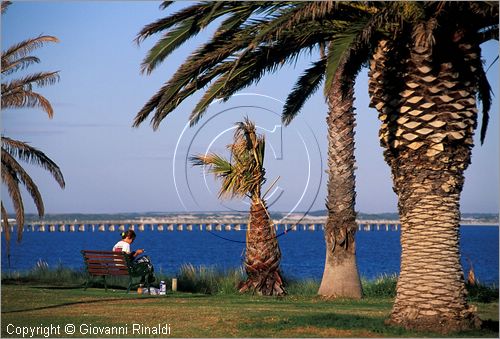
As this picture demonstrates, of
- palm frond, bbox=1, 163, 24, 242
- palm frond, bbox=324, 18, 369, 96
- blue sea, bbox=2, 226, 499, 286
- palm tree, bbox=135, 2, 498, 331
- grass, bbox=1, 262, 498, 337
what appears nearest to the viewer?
palm frond, bbox=324, 18, 369, 96

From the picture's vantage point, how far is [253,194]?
20.2 metres

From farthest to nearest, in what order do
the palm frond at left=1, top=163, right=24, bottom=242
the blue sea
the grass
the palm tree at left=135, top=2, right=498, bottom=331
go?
the blue sea → the palm frond at left=1, top=163, right=24, bottom=242 → the grass → the palm tree at left=135, top=2, right=498, bottom=331

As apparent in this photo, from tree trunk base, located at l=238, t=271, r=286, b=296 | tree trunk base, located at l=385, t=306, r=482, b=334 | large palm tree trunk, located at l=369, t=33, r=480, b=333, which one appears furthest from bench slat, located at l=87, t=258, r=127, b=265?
tree trunk base, located at l=385, t=306, r=482, b=334

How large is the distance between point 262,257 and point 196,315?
5.65 metres

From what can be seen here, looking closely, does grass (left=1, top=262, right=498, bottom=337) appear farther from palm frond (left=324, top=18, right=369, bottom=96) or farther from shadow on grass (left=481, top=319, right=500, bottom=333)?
palm frond (left=324, top=18, right=369, bottom=96)

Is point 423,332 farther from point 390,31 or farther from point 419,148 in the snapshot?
point 390,31

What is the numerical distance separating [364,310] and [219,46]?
17.4 ft

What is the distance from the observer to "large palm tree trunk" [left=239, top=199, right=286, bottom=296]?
1959cm

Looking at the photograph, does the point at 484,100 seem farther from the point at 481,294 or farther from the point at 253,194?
the point at 253,194

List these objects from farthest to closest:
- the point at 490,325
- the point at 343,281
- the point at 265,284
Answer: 1. the point at 265,284
2. the point at 343,281
3. the point at 490,325

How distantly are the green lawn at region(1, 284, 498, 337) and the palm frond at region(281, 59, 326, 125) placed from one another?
3866mm

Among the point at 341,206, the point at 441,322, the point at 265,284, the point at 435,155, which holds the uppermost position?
the point at 435,155

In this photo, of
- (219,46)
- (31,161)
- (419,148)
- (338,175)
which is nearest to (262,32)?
(219,46)

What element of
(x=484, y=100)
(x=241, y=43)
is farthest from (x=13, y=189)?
(x=484, y=100)
